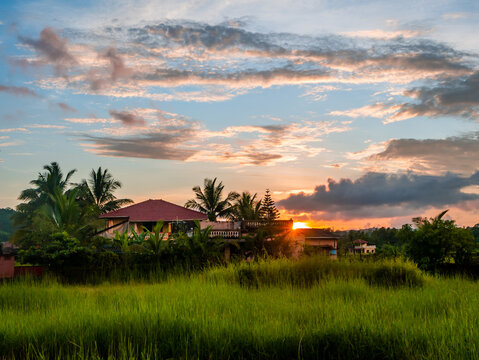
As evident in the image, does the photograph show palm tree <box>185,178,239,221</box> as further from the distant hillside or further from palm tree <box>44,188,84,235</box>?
the distant hillside

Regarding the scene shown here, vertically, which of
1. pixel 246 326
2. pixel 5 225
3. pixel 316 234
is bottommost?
pixel 246 326

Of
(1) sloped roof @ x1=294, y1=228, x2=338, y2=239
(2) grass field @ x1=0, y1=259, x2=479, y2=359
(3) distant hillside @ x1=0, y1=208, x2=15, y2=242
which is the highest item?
(3) distant hillside @ x1=0, y1=208, x2=15, y2=242

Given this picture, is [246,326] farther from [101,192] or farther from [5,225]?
[5,225]

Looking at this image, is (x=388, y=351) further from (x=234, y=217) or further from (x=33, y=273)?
(x=234, y=217)

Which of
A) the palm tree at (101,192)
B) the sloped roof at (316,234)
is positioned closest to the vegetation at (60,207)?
the palm tree at (101,192)

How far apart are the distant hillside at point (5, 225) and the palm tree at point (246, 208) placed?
45940mm

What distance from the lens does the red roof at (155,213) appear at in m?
36.7

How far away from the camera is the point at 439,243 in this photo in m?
14.6

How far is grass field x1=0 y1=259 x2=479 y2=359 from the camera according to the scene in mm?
5930

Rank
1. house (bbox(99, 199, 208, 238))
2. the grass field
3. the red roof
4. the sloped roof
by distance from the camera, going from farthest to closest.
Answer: the sloped roof < the red roof < house (bbox(99, 199, 208, 238)) < the grass field

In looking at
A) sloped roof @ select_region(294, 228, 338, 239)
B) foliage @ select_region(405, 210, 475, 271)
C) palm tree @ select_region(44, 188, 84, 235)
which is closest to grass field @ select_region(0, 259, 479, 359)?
foliage @ select_region(405, 210, 475, 271)

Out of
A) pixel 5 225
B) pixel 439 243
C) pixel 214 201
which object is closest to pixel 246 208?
pixel 214 201

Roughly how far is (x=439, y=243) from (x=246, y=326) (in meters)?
10.2

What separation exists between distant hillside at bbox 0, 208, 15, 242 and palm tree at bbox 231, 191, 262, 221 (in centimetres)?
4594
